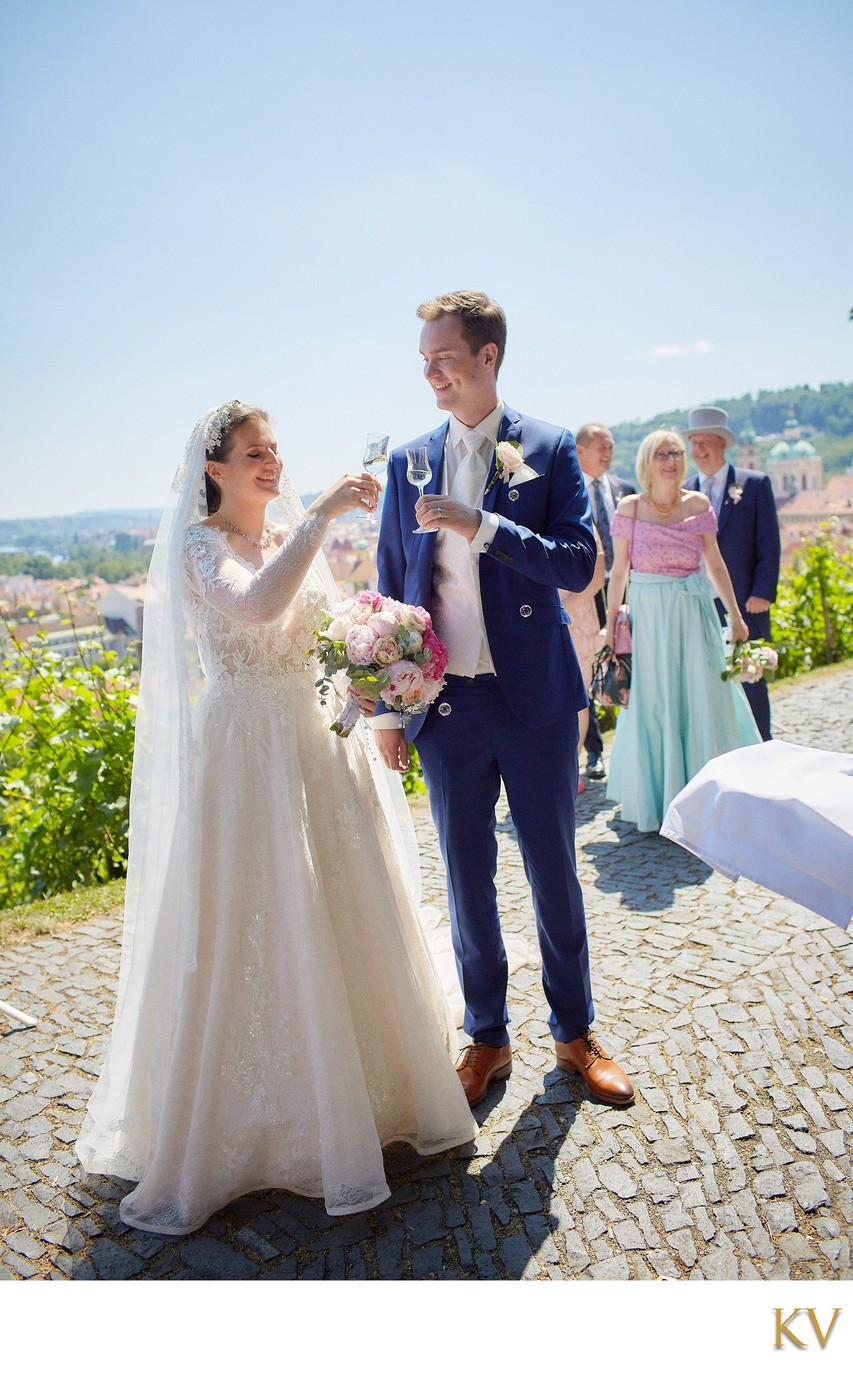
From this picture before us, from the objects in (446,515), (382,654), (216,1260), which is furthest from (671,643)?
(216,1260)

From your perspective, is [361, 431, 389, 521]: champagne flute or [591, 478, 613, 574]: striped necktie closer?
[361, 431, 389, 521]: champagne flute

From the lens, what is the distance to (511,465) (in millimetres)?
2947

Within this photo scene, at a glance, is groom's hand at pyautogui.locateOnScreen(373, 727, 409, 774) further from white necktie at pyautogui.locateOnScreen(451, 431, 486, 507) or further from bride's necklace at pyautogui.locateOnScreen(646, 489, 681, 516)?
bride's necklace at pyautogui.locateOnScreen(646, 489, 681, 516)

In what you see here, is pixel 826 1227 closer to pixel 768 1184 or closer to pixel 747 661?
pixel 768 1184

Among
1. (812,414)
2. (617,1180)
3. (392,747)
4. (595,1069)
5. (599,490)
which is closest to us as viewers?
(617,1180)

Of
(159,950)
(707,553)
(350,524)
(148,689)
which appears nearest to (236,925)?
(159,950)

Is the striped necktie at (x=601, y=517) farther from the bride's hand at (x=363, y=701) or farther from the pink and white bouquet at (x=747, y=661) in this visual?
the bride's hand at (x=363, y=701)

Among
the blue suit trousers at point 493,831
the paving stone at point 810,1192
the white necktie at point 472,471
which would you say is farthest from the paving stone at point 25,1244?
the white necktie at point 472,471

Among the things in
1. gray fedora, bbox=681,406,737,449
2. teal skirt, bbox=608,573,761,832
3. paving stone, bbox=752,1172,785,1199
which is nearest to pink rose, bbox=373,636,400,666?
paving stone, bbox=752,1172,785,1199

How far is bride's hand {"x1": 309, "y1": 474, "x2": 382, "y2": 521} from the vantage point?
2.85 metres

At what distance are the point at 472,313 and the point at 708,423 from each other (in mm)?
4325

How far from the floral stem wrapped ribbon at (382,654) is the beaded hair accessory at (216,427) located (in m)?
0.63
